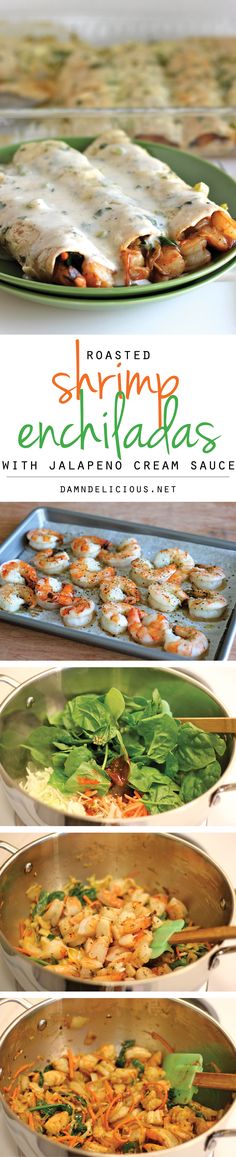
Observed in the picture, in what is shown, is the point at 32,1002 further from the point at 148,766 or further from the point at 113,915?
the point at 148,766

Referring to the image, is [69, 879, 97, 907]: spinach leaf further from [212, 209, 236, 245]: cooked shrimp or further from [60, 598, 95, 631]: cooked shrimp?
[212, 209, 236, 245]: cooked shrimp

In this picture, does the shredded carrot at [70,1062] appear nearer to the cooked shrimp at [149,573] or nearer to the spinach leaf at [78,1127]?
the spinach leaf at [78,1127]

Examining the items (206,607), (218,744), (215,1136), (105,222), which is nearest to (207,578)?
(206,607)

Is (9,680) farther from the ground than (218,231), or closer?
closer

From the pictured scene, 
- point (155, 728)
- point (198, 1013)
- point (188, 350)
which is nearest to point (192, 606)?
point (155, 728)

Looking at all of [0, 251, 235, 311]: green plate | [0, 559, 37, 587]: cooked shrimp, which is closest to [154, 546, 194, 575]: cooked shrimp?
[0, 559, 37, 587]: cooked shrimp

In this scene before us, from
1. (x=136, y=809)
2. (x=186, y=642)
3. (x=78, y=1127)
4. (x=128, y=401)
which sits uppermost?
(x=128, y=401)

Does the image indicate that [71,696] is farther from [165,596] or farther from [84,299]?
[84,299]

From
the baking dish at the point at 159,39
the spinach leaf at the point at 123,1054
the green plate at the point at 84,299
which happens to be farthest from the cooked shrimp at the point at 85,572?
the baking dish at the point at 159,39
